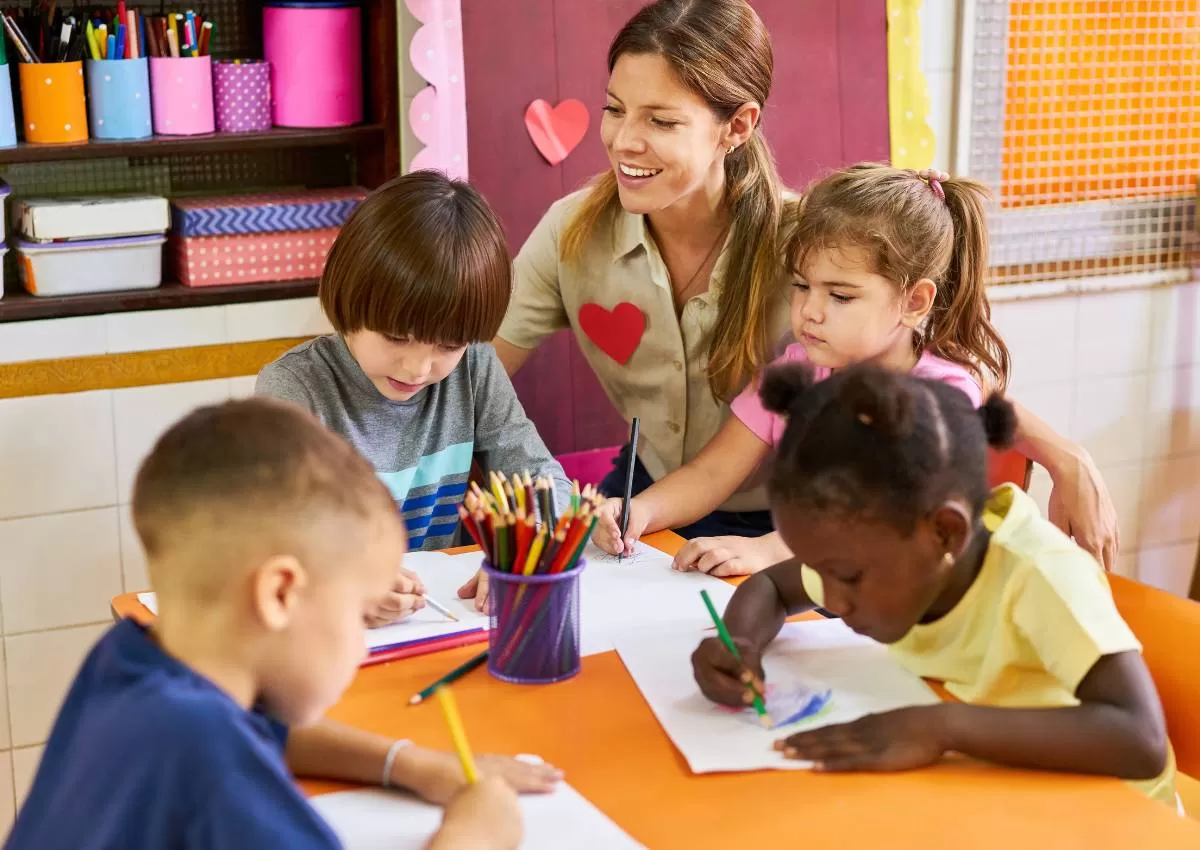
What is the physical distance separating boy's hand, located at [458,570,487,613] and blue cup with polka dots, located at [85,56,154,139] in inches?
51.0

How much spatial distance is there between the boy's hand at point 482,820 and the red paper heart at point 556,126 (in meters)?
1.78

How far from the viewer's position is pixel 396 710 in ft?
4.25

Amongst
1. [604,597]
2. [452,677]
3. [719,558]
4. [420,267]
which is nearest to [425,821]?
[452,677]

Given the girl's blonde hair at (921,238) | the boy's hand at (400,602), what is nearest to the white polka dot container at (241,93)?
the girl's blonde hair at (921,238)

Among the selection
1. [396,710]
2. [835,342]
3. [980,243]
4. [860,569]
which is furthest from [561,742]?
[980,243]

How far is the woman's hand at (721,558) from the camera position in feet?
5.42

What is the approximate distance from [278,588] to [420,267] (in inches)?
32.5

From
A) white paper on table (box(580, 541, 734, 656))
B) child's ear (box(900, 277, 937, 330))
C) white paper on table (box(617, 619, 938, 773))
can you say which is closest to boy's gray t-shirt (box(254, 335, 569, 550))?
white paper on table (box(580, 541, 734, 656))

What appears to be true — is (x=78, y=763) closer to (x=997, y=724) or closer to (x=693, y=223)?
(x=997, y=724)

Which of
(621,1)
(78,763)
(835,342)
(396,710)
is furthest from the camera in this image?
(621,1)

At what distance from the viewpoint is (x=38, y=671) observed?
102 inches

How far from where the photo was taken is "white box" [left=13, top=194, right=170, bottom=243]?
240 cm

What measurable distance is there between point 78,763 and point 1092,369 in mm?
2860

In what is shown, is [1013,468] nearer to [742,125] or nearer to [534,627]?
[742,125]
